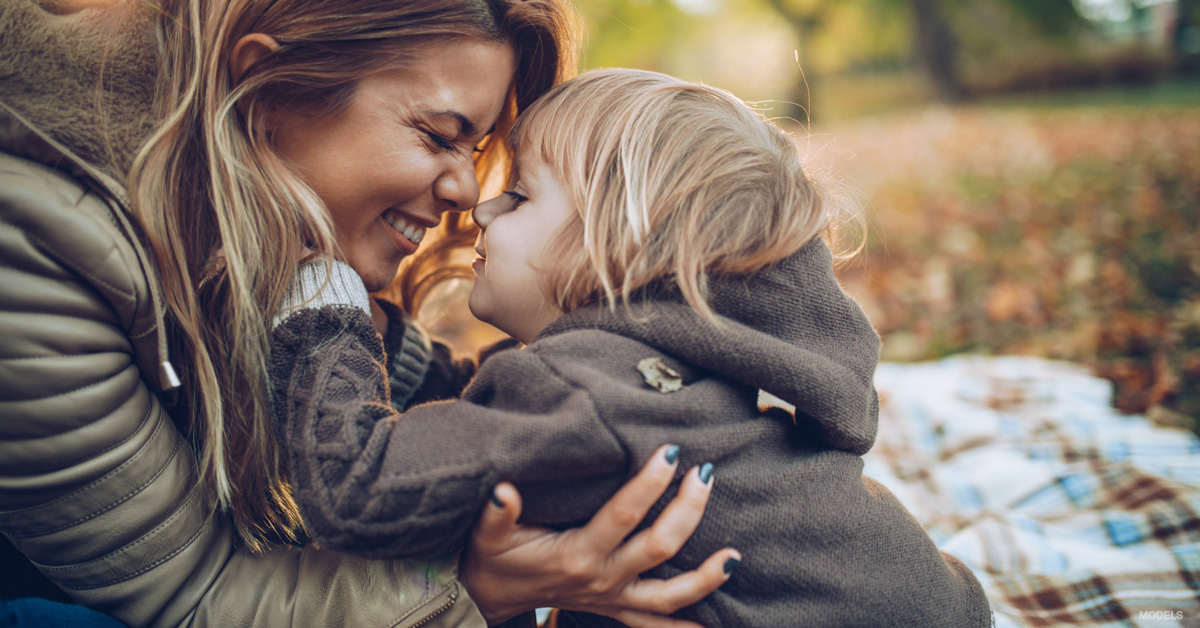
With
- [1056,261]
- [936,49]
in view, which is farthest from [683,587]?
[936,49]

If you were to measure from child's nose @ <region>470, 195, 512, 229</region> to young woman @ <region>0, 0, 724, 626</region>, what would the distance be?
86 millimetres

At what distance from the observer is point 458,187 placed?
165 cm

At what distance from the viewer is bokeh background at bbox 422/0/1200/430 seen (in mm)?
3189

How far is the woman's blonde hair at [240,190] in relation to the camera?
1350 millimetres

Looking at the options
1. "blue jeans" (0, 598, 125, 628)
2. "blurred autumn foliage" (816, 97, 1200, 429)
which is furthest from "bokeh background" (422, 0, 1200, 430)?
"blue jeans" (0, 598, 125, 628)

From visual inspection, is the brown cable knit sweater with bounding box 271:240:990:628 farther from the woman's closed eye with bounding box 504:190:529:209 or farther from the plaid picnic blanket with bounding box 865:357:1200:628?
the plaid picnic blanket with bounding box 865:357:1200:628

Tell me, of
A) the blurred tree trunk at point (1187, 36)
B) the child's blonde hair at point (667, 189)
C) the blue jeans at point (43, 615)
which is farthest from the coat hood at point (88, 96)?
the blurred tree trunk at point (1187, 36)

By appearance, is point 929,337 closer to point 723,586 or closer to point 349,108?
point 723,586

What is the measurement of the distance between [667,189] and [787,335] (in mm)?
370

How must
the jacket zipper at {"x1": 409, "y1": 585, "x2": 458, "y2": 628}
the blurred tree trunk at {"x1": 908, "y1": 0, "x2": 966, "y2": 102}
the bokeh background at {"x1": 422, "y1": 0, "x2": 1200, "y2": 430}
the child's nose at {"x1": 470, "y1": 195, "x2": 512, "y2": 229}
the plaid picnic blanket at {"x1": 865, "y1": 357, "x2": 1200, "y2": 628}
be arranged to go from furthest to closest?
the blurred tree trunk at {"x1": 908, "y1": 0, "x2": 966, "y2": 102}
the bokeh background at {"x1": 422, "y1": 0, "x2": 1200, "y2": 430}
the plaid picnic blanket at {"x1": 865, "y1": 357, "x2": 1200, "y2": 628}
the child's nose at {"x1": 470, "y1": 195, "x2": 512, "y2": 229}
the jacket zipper at {"x1": 409, "y1": 585, "x2": 458, "y2": 628}

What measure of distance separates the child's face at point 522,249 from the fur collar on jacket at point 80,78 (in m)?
0.70

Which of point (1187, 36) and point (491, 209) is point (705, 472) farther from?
point (1187, 36)

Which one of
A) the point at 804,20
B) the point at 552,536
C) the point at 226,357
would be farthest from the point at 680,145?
the point at 804,20

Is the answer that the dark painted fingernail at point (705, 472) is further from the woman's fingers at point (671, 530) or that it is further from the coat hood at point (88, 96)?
the coat hood at point (88, 96)
